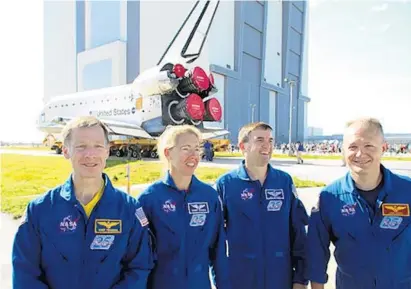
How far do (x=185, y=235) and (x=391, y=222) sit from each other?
148 centimetres

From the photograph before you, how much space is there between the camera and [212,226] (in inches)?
104

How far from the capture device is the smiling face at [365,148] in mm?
2424

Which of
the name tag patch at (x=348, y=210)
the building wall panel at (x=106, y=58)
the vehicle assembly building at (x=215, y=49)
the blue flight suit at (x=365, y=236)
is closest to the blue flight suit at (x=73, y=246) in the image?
the blue flight suit at (x=365, y=236)

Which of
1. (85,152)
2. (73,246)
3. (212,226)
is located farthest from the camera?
(212,226)

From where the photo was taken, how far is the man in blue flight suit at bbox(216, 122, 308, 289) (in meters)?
2.79

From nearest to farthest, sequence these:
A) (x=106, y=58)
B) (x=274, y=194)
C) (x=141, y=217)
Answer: (x=141, y=217) < (x=274, y=194) < (x=106, y=58)

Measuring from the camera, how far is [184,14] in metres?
44.0

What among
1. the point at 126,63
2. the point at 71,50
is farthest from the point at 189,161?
the point at 71,50

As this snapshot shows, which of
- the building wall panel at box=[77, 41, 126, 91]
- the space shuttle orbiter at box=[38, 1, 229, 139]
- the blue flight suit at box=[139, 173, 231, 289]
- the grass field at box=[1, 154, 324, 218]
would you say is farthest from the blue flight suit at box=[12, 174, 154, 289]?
the building wall panel at box=[77, 41, 126, 91]

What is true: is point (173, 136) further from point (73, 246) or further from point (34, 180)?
point (34, 180)

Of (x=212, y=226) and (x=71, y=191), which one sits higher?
(x=71, y=191)

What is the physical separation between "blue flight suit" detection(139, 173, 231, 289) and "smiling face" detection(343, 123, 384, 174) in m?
1.09

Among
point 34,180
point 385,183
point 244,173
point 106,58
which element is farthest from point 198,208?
point 106,58

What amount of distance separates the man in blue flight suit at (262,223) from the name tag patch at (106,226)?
102 cm
